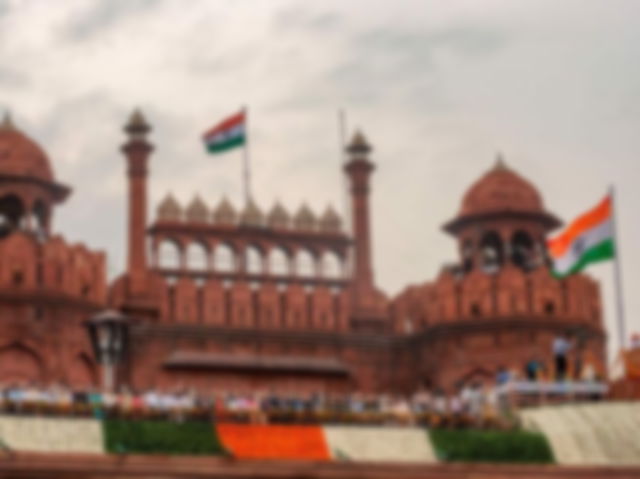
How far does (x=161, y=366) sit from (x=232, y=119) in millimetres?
8123

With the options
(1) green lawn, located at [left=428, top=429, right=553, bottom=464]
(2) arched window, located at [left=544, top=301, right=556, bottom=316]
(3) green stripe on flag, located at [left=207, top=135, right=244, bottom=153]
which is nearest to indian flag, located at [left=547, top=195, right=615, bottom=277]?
(1) green lawn, located at [left=428, top=429, right=553, bottom=464]

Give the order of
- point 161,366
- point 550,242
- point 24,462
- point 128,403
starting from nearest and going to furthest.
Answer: point 24,462
point 128,403
point 550,242
point 161,366

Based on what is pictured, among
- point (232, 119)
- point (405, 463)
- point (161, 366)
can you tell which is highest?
point (232, 119)

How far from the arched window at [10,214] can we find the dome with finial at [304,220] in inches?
343

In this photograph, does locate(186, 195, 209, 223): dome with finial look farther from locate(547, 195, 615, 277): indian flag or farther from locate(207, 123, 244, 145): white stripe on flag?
locate(547, 195, 615, 277): indian flag

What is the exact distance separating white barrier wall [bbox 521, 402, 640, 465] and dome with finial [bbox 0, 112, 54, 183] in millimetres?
16638

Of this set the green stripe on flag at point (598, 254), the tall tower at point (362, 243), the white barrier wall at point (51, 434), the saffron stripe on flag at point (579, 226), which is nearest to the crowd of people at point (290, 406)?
the white barrier wall at point (51, 434)

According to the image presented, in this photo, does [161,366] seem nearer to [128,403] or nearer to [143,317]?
[143,317]

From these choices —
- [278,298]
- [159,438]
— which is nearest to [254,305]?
[278,298]

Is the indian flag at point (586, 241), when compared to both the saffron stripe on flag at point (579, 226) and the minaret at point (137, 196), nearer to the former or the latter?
the saffron stripe on flag at point (579, 226)

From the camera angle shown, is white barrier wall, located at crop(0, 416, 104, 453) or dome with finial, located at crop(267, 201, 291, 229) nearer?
white barrier wall, located at crop(0, 416, 104, 453)

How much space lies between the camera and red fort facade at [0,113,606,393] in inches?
1837

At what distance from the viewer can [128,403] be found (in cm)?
3694

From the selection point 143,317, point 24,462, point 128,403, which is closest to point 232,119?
point 143,317
